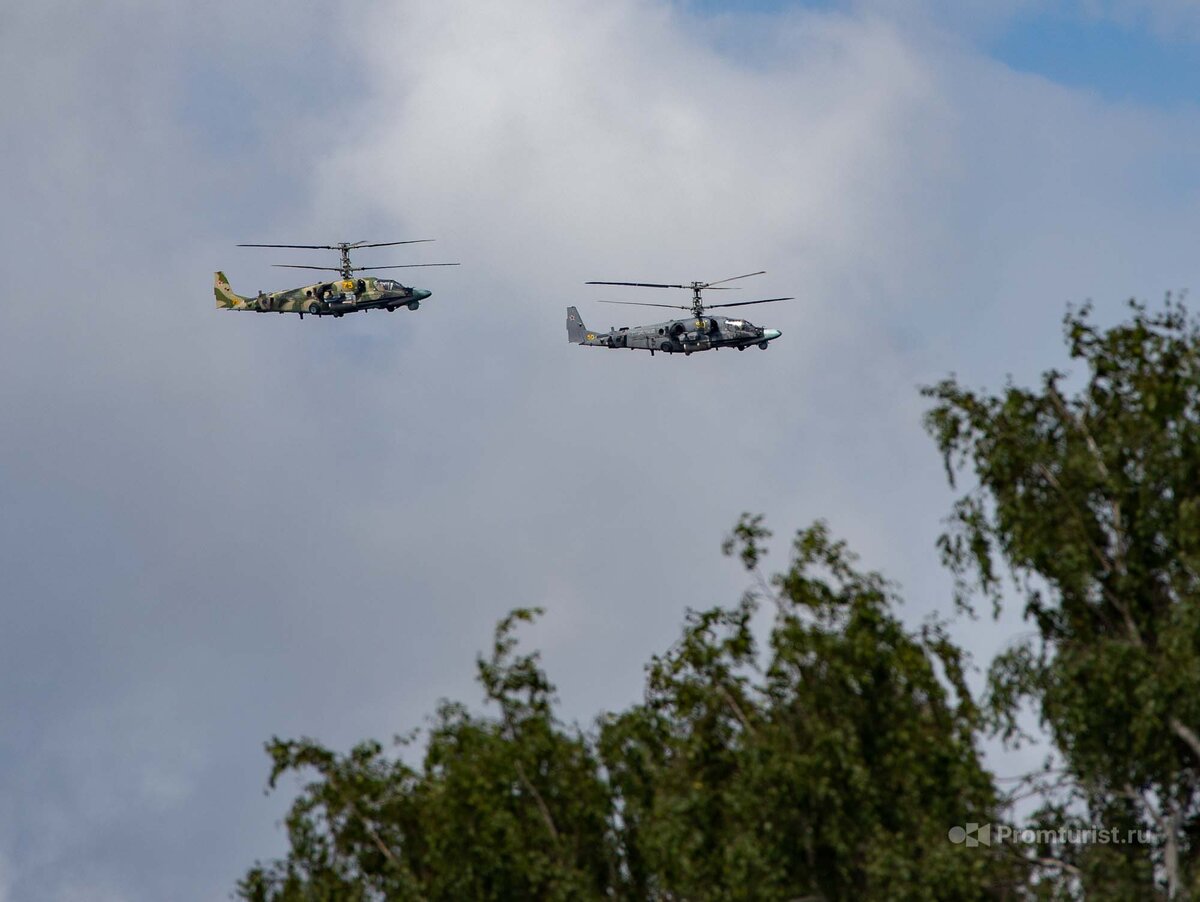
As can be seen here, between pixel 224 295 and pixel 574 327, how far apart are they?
18739mm

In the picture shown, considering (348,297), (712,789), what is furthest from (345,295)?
(712,789)

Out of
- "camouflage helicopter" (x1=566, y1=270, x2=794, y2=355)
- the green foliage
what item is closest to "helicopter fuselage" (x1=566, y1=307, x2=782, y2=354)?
"camouflage helicopter" (x1=566, y1=270, x2=794, y2=355)

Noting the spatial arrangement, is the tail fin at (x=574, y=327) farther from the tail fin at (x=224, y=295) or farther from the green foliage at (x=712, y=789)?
the green foliage at (x=712, y=789)

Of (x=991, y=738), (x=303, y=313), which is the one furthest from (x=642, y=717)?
(x=303, y=313)

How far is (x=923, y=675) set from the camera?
43812mm

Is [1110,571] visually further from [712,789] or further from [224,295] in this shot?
[224,295]

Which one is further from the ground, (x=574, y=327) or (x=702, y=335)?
(x=574, y=327)

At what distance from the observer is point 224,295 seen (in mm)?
107875

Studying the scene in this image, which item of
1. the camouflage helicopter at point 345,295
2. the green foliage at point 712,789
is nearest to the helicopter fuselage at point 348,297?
the camouflage helicopter at point 345,295

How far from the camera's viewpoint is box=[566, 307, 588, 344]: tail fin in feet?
374

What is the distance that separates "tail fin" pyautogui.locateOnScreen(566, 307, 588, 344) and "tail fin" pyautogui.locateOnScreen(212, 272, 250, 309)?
690 inches

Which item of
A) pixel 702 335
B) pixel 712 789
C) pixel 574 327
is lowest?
pixel 712 789

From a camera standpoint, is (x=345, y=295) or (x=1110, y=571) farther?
(x=345, y=295)

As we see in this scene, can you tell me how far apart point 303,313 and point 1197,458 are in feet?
200
